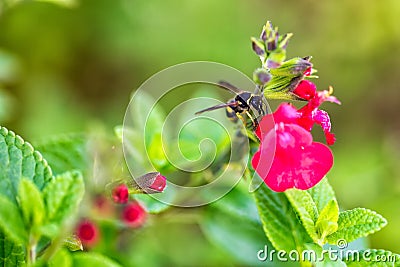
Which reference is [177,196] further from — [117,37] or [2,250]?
[117,37]

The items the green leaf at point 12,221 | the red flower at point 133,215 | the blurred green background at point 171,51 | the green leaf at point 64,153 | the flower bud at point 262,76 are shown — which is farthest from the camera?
the blurred green background at point 171,51

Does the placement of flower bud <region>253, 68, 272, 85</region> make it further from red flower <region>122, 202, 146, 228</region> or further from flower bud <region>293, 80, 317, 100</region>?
red flower <region>122, 202, 146, 228</region>

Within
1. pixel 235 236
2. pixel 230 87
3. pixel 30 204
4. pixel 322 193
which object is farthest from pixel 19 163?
pixel 235 236

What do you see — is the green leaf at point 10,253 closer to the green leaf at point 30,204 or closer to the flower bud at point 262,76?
the green leaf at point 30,204

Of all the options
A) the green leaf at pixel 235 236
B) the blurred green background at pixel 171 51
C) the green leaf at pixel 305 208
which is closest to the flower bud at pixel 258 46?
the green leaf at pixel 305 208

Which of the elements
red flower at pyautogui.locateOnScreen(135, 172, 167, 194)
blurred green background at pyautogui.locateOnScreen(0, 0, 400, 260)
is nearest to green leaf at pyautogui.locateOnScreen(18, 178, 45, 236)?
red flower at pyautogui.locateOnScreen(135, 172, 167, 194)

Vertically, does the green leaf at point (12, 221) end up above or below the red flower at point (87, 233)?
above
